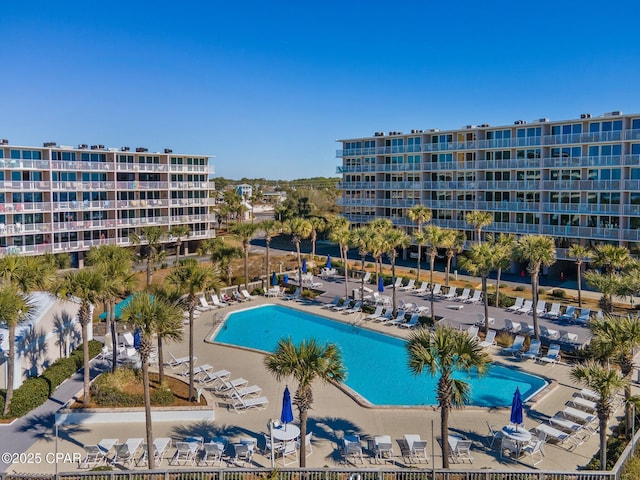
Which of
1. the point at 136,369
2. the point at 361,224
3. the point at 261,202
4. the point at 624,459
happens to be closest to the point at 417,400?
the point at 624,459

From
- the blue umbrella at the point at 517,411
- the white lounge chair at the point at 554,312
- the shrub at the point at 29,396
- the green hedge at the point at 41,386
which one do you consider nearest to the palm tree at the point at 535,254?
the white lounge chair at the point at 554,312

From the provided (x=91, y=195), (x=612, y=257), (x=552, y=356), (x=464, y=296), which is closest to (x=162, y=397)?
(x=552, y=356)

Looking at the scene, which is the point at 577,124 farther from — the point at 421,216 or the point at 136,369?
the point at 136,369

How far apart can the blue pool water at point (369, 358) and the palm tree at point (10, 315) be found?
11.5 metres

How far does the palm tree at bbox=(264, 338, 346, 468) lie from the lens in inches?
546

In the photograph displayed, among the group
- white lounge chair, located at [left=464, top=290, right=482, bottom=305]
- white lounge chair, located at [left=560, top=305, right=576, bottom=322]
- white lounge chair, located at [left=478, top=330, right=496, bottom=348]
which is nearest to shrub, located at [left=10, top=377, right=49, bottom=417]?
white lounge chair, located at [left=478, top=330, right=496, bottom=348]

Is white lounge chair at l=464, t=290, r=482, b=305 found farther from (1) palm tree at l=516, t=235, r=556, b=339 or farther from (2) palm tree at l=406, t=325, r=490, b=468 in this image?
(2) palm tree at l=406, t=325, r=490, b=468

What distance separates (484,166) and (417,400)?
3148 cm

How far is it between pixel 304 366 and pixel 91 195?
40.0m

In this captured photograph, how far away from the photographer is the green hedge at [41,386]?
17.9 m

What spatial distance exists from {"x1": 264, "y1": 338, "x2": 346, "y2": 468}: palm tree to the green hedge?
31.5 feet

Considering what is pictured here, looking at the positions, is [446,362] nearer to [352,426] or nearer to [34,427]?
[352,426]

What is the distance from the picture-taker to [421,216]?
149 feet

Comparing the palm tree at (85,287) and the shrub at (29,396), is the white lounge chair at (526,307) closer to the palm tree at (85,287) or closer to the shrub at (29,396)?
the palm tree at (85,287)
